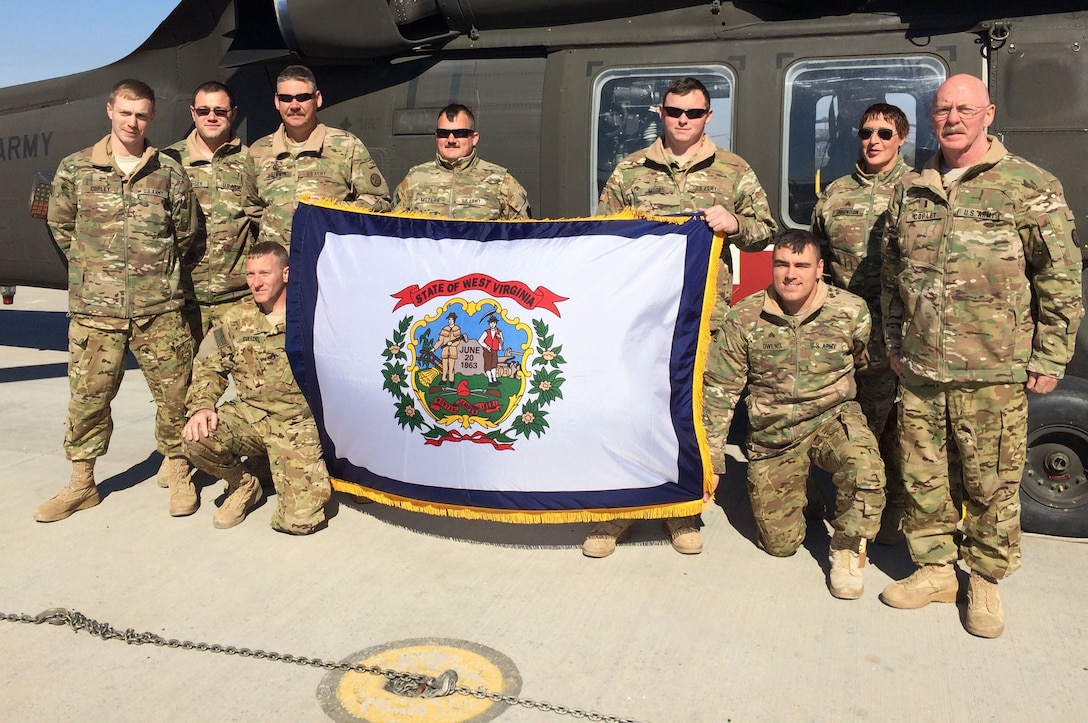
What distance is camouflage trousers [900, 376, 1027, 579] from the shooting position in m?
3.60

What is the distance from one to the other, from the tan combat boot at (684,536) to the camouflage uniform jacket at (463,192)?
1831mm

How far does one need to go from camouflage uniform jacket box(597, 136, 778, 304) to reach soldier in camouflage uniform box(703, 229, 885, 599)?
287 millimetres

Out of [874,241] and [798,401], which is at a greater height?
[874,241]

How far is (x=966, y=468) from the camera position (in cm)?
365

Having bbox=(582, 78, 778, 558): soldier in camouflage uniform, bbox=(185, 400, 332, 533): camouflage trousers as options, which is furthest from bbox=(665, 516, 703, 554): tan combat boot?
bbox=(185, 400, 332, 533): camouflage trousers

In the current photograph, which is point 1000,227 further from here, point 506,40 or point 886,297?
point 506,40

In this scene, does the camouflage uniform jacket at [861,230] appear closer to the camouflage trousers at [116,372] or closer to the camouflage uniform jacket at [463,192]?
the camouflage uniform jacket at [463,192]

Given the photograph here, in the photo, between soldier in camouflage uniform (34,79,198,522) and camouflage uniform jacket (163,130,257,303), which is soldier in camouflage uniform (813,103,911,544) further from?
soldier in camouflage uniform (34,79,198,522)

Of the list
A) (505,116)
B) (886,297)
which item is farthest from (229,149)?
(886,297)

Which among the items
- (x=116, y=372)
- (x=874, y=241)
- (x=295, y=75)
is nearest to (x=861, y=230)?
(x=874, y=241)

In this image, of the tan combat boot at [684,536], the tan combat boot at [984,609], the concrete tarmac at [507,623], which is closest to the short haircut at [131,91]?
the concrete tarmac at [507,623]

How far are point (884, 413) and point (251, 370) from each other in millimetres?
3176

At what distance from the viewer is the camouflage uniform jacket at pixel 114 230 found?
185 inches

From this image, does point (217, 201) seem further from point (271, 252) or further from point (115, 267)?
point (271, 252)
